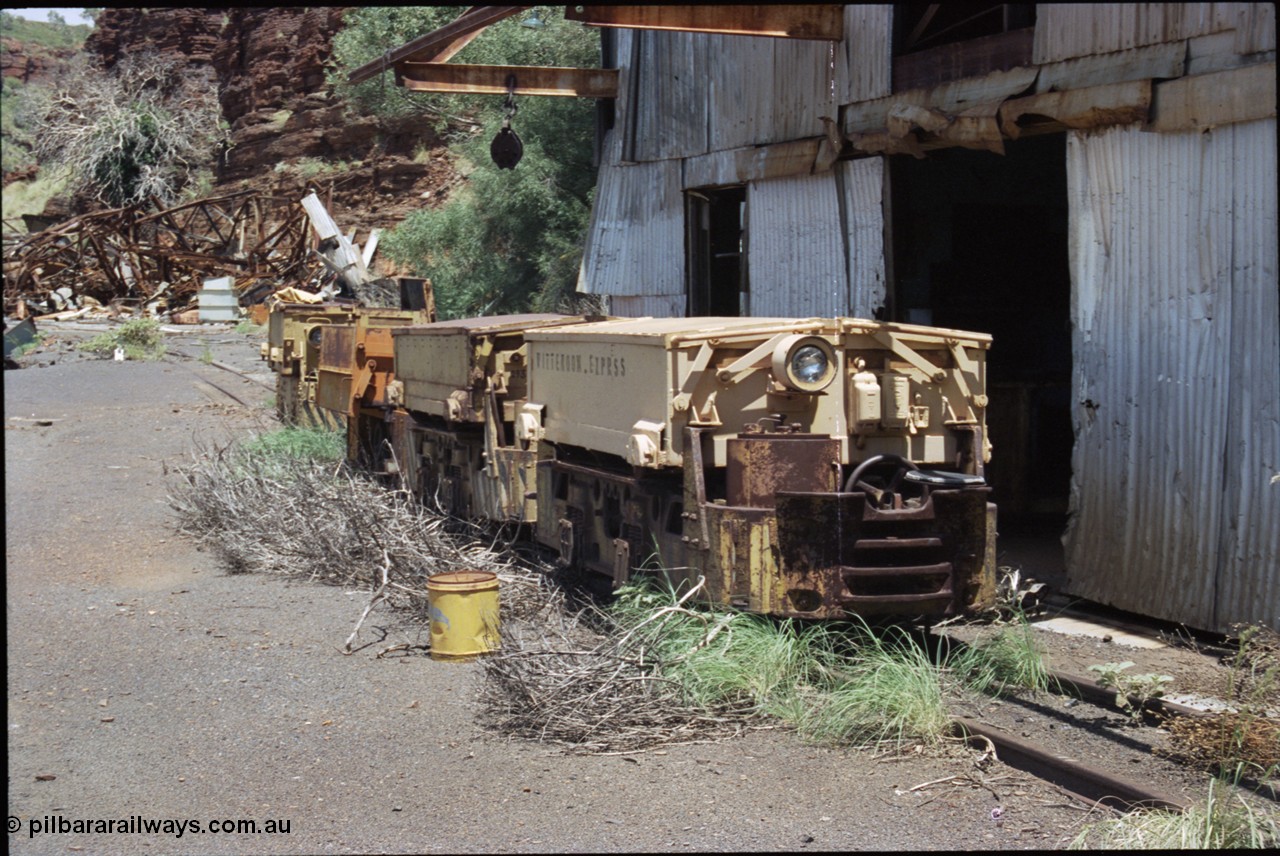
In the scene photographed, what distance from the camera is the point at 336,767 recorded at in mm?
5656

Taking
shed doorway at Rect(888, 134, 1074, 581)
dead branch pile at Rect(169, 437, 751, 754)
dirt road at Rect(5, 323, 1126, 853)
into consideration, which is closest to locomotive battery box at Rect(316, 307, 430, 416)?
dead branch pile at Rect(169, 437, 751, 754)

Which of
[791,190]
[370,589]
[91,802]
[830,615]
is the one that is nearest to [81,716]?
[91,802]

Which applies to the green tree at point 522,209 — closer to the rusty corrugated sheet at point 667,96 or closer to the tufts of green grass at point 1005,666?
the rusty corrugated sheet at point 667,96

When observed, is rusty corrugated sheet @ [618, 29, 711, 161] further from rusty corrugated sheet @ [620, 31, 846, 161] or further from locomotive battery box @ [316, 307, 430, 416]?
locomotive battery box @ [316, 307, 430, 416]

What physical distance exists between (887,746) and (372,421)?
8.79 metres

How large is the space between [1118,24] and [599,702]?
5.10 meters

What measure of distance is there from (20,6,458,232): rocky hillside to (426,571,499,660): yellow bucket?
2887 cm

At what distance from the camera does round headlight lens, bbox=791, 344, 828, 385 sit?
6.67 m

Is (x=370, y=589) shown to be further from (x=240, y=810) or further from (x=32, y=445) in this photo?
(x=32, y=445)

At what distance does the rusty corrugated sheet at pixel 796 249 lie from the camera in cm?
1094

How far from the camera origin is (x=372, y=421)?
13.5 m

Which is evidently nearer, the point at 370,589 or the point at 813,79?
the point at 370,589

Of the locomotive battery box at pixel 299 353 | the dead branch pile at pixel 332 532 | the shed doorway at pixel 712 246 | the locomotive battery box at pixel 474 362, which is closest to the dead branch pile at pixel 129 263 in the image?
the locomotive battery box at pixel 299 353

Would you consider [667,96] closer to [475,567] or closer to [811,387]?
[475,567]
